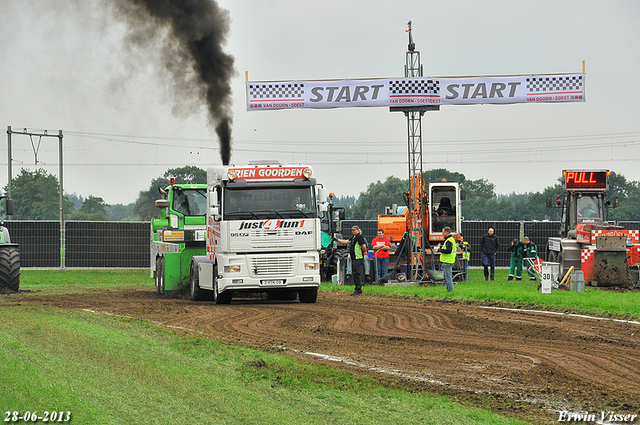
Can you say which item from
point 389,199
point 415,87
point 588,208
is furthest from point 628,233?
point 389,199

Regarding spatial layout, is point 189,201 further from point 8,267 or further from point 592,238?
point 592,238

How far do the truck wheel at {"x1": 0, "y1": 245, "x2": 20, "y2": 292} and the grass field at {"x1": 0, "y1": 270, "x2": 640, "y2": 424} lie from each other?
959 cm

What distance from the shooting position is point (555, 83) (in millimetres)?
25109

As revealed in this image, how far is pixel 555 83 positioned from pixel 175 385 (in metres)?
20.0

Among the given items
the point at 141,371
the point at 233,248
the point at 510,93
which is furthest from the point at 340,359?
the point at 510,93

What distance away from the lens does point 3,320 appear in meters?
14.5

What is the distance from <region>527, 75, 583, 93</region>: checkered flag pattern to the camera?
2505 centimetres

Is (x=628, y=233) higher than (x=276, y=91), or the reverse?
(x=276, y=91)

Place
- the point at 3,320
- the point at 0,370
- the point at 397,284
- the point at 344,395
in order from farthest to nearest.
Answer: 1. the point at 397,284
2. the point at 3,320
3. the point at 0,370
4. the point at 344,395

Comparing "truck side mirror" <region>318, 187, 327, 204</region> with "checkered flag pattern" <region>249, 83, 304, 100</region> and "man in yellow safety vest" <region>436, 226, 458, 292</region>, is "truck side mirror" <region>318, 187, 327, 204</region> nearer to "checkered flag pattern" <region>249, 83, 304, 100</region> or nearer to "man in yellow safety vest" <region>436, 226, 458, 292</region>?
"man in yellow safety vest" <region>436, 226, 458, 292</region>

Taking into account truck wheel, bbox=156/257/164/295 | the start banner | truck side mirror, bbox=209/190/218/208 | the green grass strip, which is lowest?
the green grass strip

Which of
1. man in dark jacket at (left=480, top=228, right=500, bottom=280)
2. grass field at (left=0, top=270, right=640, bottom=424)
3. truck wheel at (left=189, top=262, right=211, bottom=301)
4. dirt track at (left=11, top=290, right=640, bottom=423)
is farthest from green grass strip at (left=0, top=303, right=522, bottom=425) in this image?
man in dark jacket at (left=480, top=228, right=500, bottom=280)

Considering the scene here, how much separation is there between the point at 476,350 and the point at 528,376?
6.65ft

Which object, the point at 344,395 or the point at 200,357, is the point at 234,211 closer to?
the point at 200,357
